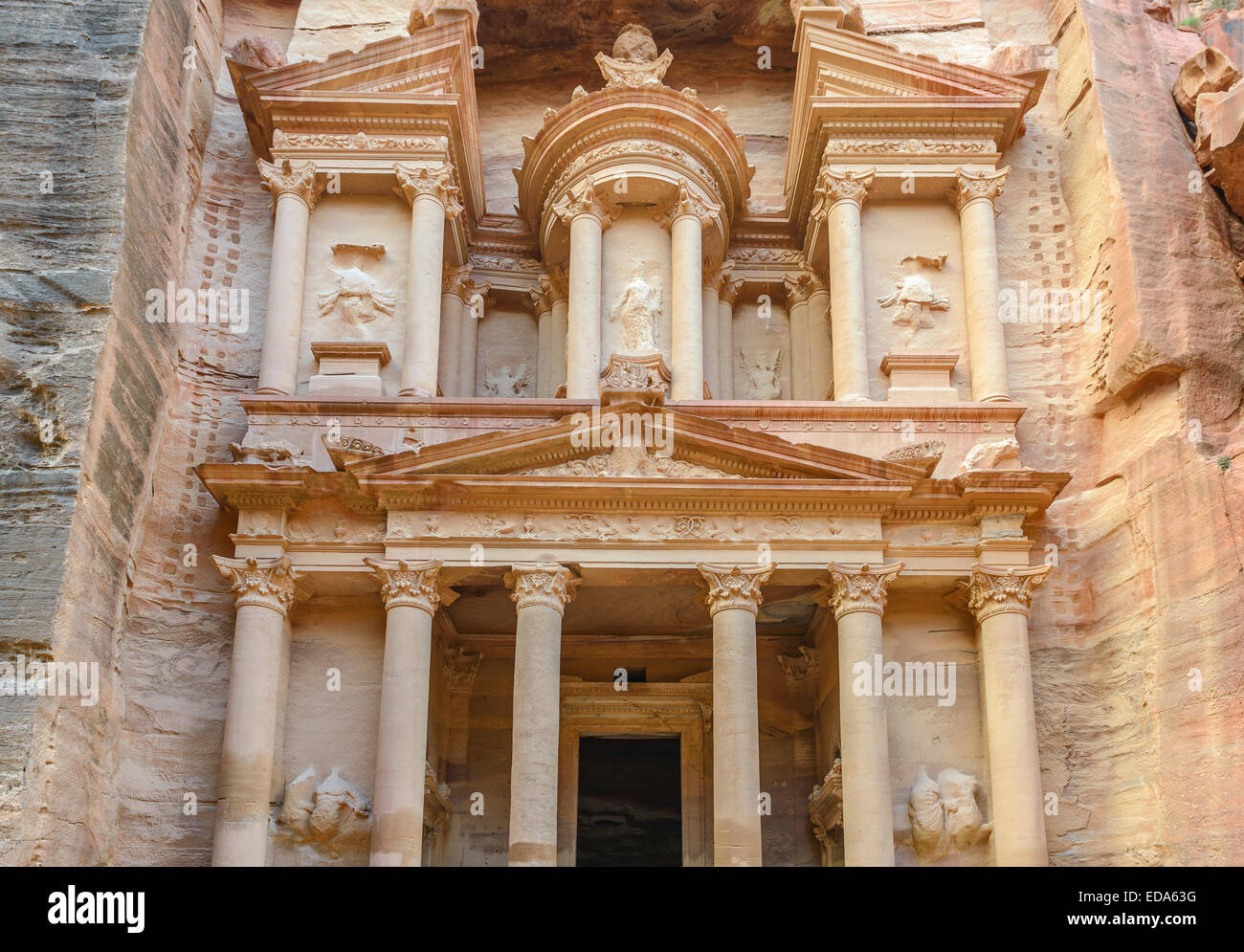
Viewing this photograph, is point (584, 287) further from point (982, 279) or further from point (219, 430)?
point (982, 279)

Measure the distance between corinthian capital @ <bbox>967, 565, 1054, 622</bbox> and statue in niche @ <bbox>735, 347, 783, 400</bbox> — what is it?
5.84 metres

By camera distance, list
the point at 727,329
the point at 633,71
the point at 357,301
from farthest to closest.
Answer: the point at 727,329 → the point at 633,71 → the point at 357,301

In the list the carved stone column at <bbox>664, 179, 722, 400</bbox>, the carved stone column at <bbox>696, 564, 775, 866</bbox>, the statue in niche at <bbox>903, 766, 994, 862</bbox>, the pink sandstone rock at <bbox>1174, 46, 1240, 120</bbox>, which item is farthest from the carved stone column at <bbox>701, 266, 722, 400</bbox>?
the pink sandstone rock at <bbox>1174, 46, 1240, 120</bbox>

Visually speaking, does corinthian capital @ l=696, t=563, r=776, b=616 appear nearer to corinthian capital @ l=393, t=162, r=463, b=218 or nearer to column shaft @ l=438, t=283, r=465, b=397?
column shaft @ l=438, t=283, r=465, b=397

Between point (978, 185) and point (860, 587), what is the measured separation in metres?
6.79

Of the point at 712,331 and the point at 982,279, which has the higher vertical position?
the point at 712,331

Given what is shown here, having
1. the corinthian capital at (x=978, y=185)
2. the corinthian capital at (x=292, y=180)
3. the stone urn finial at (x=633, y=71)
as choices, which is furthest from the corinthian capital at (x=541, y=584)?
the corinthian capital at (x=978, y=185)

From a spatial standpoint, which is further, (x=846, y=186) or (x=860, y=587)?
(x=846, y=186)

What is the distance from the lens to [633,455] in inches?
663

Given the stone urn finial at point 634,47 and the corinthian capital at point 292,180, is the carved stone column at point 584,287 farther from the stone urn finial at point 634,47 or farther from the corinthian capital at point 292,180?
the corinthian capital at point 292,180

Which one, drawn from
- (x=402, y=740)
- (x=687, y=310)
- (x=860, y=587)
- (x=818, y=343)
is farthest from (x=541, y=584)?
(x=818, y=343)

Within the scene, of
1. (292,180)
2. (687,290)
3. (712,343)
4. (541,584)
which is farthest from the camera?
(712,343)

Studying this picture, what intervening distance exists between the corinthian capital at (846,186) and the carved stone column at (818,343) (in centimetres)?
172

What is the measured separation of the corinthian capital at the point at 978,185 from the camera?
64.3 feet
